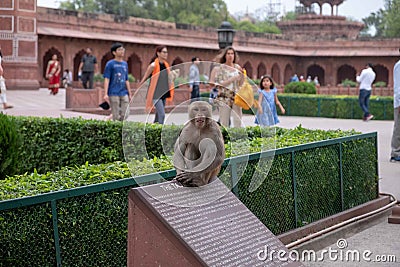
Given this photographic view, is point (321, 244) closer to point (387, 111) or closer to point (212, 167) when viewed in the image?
point (212, 167)

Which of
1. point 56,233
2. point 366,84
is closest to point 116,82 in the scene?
point 56,233

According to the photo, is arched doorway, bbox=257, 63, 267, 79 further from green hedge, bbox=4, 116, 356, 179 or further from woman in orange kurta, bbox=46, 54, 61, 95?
green hedge, bbox=4, 116, 356, 179

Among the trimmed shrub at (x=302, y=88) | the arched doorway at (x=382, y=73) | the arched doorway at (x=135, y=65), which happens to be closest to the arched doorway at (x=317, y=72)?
the arched doorway at (x=382, y=73)

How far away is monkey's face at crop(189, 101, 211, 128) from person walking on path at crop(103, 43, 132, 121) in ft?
20.9

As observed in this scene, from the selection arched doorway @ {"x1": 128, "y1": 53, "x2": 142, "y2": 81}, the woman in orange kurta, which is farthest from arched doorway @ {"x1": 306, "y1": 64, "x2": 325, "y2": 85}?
the woman in orange kurta

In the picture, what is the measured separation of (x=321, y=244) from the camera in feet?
16.9

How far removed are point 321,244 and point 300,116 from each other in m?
14.9

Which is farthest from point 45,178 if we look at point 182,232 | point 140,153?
point 182,232

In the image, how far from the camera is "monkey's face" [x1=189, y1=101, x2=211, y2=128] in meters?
3.06

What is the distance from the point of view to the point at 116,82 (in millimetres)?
9508

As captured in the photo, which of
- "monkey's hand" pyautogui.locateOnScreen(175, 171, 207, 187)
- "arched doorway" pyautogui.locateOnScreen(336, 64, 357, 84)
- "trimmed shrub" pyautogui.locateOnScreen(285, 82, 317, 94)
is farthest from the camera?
"arched doorway" pyautogui.locateOnScreen(336, 64, 357, 84)

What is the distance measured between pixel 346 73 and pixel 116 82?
126 ft

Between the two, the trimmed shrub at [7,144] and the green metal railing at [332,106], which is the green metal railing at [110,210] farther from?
the green metal railing at [332,106]

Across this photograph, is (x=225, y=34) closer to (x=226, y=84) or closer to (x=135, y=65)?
(x=226, y=84)
